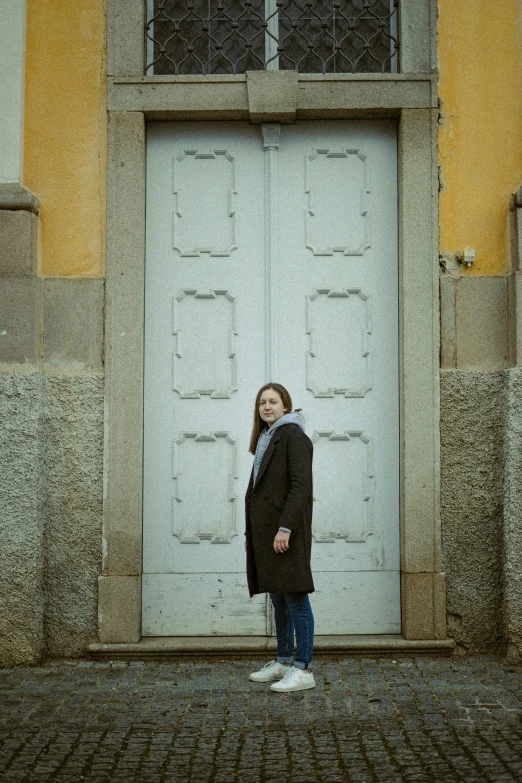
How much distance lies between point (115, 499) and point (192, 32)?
3.15 metres

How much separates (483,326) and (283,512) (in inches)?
77.6

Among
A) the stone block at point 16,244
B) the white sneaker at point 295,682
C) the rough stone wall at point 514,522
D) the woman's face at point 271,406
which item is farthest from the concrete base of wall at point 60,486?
the rough stone wall at point 514,522

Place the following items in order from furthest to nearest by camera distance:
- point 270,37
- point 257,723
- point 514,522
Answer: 1. point 270,37
2. point 514,522
3. point 257,723

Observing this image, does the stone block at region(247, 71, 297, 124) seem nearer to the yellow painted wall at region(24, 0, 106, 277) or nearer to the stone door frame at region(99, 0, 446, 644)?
the stone door frame at region(99, 0, 446, 644)

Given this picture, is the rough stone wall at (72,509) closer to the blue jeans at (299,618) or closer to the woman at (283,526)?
the woman at (283,526)

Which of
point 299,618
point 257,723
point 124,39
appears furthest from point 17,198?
point 257,723

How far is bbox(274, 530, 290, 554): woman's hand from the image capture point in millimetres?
5461

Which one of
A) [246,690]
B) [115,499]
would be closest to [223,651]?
A: [246,690]

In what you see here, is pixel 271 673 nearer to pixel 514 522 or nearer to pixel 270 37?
pixel 514 522

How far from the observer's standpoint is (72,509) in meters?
6.44

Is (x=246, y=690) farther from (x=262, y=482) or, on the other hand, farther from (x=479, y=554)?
(x=479, y=554)

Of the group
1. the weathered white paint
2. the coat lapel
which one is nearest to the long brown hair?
the coat lapel

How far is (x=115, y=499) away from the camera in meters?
6.43

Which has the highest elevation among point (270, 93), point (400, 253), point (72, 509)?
point (270, 93)
